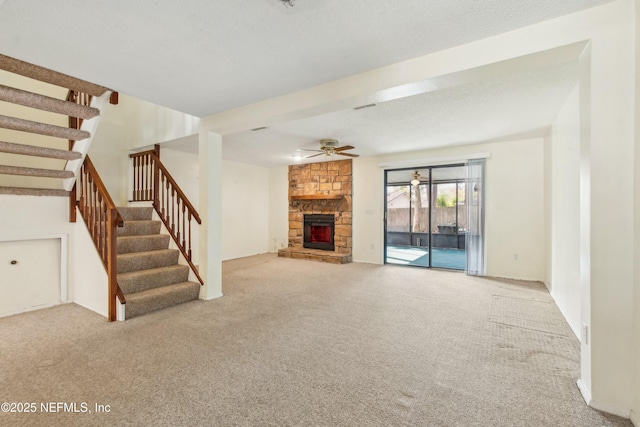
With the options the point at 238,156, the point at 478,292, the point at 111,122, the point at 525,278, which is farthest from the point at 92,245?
the point at 525,278

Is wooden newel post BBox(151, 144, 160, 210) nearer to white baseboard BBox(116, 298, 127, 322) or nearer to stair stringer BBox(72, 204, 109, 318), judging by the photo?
stair stringer BBox(72, 204, 109, 318)

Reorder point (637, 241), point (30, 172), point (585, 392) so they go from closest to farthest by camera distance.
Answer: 1. point (637, 241)
2. point (585, 392)
3. point (30, 172)

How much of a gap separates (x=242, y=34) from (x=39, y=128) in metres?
2.40

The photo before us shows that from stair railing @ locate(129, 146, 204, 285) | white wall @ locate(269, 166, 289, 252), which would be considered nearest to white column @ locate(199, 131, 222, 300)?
stair railing @ locate(129, 146, 204, 285)

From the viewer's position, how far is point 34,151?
2953 mm

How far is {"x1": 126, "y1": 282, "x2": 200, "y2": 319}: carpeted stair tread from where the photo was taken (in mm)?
3154

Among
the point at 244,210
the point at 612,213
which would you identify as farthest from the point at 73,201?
the point at 612,213

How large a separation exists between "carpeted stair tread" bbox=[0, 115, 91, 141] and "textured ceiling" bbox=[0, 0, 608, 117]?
0.70m

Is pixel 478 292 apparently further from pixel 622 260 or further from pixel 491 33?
pixel 491 33

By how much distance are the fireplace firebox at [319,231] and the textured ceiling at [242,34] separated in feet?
15.5

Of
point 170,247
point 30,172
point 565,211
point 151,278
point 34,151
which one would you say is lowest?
point 151,278

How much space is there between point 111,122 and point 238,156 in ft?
7.67

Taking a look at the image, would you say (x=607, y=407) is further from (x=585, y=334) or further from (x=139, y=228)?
(x=139, y=228)

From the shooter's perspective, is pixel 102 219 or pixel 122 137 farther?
pixel 122 137
